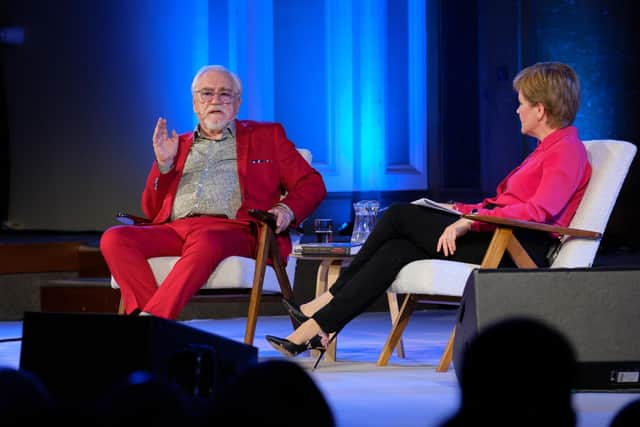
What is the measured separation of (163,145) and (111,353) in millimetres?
2362

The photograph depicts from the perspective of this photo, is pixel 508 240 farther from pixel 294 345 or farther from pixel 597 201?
pixel 294 345

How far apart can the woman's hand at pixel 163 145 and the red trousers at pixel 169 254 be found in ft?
1.00

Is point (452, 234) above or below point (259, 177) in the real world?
below

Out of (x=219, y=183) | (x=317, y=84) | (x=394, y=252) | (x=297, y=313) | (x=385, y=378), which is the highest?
(x=317, y=84)

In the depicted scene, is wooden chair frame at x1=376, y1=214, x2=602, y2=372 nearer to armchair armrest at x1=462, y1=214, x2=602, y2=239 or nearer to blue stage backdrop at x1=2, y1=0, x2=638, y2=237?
armchair armrest at x1=462, y1=214, x2=602, y2=239

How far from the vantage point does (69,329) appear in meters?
2.05

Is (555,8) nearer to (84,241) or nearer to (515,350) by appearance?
(84,241)

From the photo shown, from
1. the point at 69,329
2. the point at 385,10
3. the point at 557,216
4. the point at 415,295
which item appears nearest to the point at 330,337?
the point at 415,295

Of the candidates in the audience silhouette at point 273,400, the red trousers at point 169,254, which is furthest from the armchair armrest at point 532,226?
the audience silhouette at point 273,400

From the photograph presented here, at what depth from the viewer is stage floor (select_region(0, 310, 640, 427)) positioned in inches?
100

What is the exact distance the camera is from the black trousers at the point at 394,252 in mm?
3543

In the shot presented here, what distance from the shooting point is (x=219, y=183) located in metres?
4.32

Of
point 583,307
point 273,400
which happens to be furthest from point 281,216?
point 273,400

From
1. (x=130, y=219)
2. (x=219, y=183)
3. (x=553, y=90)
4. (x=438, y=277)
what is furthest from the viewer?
(x=219, y=183)
